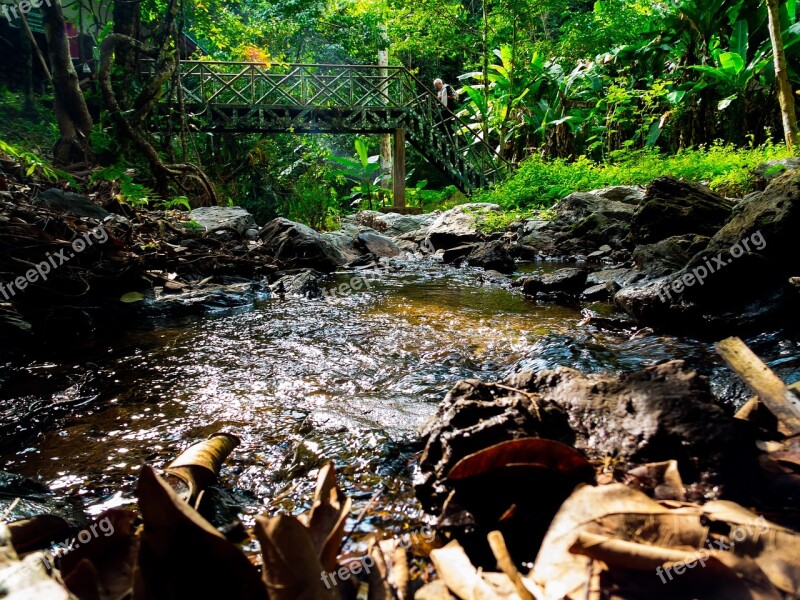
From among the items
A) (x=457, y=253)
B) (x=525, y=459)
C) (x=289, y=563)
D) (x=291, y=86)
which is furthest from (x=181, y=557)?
(x=291, y=86)

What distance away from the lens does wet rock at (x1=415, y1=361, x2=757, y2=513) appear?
1537 millimetres

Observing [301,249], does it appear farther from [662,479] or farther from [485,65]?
[485,65]

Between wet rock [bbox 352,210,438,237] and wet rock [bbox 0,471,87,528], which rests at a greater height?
wet rock [bbox 0,471,87,528]

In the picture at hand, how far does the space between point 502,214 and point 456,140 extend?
591 centimetres

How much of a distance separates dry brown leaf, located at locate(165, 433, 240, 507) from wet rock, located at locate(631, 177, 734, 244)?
238 inches

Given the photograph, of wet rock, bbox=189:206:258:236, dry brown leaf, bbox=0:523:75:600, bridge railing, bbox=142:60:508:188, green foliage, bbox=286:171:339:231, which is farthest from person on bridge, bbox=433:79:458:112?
dry brown leaf, bbox=0:523:75:600

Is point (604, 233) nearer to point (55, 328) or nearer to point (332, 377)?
point (332, 377)

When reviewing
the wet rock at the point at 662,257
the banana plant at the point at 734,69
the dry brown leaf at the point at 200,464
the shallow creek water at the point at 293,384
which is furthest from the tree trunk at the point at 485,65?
the dry brown leaf at the point at 200,464

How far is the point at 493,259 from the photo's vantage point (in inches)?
309

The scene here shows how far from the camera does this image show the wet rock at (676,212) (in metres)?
6.27

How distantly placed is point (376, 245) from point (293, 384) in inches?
272

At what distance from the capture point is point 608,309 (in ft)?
15.9

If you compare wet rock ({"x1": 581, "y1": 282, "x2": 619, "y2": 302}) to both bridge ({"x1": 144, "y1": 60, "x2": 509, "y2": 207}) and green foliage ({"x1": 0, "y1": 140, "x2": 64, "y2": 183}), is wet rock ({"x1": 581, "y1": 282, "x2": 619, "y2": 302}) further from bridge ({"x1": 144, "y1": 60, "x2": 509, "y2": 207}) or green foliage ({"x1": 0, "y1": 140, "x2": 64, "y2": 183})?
bridge ({"x1": 144, "y1": 60, "x2": 509, "y2": 207})

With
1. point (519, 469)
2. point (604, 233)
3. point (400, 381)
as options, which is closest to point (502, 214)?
point (604, 233)
